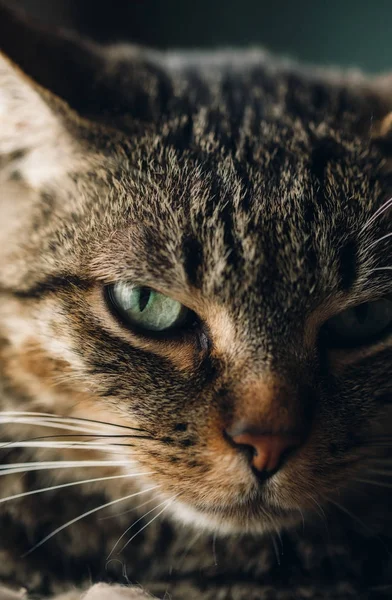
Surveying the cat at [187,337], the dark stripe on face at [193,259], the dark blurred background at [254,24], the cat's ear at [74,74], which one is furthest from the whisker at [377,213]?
the dark blurred background at [254,24]

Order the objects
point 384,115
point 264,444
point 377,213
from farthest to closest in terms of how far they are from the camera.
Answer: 1. point 384,115
2. point 377,213
3. point 264,444

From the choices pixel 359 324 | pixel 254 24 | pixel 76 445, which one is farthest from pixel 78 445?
pixel 254 24

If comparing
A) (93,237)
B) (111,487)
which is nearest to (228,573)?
(111,487)

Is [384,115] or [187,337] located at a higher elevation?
[384,115]

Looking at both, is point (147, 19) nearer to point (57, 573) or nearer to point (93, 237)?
point (93, 237)

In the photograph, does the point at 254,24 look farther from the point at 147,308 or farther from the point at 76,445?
the point at 76,445

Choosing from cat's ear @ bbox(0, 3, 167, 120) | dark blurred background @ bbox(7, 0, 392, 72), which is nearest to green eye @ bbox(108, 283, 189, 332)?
cat's ear @ bbox(0, 3, 167, 120)

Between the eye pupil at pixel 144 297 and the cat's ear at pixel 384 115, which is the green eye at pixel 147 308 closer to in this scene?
the eye pupil at pixel 144 297
